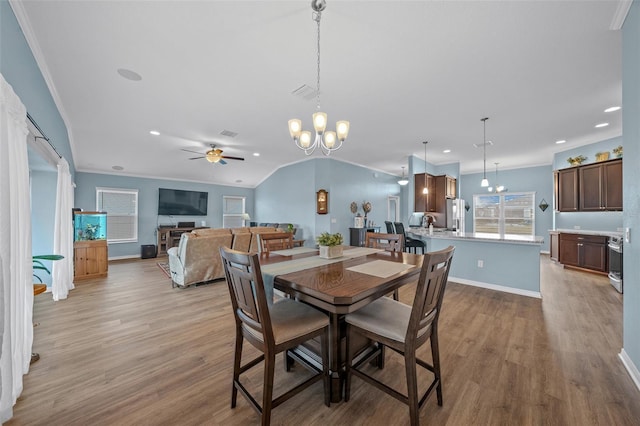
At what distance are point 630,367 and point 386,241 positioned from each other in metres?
2.18

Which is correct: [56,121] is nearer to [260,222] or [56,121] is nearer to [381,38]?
[381,38]

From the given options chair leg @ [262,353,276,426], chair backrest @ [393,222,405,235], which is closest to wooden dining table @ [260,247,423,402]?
chair leg @ [262,353,276,426]

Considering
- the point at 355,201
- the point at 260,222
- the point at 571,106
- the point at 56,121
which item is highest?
the point at 571,106

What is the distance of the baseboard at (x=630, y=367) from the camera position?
6.03 feet

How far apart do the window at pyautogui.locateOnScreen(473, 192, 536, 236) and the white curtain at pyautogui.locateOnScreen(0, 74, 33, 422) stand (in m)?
10.5

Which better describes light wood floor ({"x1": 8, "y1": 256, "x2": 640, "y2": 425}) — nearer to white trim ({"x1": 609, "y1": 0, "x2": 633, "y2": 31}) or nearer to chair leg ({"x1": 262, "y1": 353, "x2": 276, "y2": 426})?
chair leg ({"x1": 262, "y1": 353, "x2": 276, "y2": 426})

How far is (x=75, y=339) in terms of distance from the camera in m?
2.49

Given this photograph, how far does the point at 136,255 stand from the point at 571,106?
10309 millimetres

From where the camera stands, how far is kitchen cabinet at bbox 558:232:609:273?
4.79 metres

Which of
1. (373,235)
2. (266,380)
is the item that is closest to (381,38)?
(373,235)

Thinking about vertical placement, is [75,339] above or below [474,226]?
below

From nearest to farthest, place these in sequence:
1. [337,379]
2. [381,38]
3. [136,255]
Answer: [337,379], [381,38], [136,255]

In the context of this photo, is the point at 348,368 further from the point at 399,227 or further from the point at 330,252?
the point at 399,227

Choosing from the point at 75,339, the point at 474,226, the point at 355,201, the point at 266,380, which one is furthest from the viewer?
the point at 474,226
